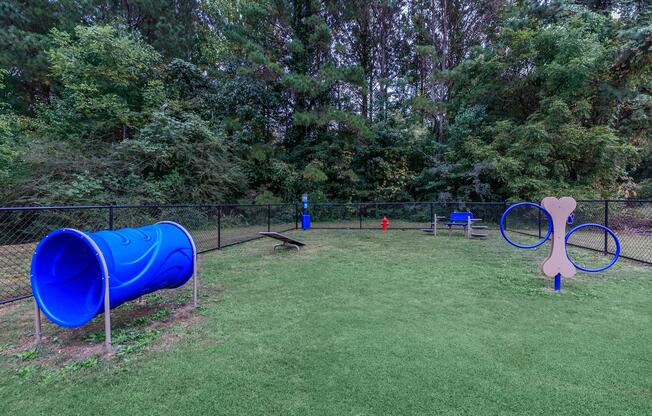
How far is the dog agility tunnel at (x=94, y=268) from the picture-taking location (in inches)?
109

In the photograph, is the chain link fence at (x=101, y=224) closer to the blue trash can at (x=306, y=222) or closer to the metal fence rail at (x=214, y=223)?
the metal fence rail at (x=214, y=223)

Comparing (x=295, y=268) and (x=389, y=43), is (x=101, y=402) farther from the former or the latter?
(x=389, y=43)

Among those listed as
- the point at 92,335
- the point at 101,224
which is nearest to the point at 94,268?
the point at 92,335

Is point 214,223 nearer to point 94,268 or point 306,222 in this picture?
point 306,222

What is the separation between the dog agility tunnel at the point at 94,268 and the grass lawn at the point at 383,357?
0.48 m

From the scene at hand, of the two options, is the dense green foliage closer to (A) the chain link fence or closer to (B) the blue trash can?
(A) the chain link fence

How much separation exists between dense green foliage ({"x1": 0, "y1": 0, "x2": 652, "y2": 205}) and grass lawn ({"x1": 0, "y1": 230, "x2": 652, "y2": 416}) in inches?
341

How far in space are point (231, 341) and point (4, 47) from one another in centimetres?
1759

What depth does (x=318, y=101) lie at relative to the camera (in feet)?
55.8

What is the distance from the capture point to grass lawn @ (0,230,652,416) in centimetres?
205

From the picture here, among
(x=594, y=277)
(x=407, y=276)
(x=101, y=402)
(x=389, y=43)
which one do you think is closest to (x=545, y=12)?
(x=389, y=43)

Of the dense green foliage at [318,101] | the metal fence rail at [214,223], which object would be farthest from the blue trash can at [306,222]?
the dense green foliage at [318,101]

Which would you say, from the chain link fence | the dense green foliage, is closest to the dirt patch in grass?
the chain link fence

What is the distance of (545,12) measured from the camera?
13.5 meters
